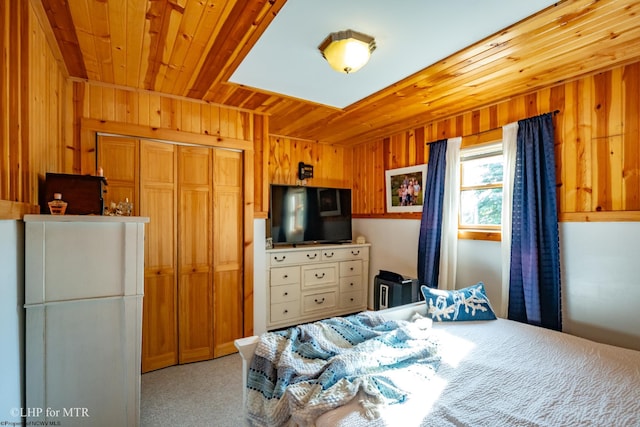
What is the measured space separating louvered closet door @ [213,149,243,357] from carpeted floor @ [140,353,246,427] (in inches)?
11.5

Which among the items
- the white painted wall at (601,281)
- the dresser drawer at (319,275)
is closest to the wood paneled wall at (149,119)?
the dresser drawer at (319,275)

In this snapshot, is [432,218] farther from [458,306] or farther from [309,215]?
[309,215]

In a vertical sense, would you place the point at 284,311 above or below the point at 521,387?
below

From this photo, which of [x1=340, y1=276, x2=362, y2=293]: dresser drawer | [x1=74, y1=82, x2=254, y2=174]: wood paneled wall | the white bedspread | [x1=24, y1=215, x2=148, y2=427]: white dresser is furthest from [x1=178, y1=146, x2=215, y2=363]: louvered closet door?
the white bedspread

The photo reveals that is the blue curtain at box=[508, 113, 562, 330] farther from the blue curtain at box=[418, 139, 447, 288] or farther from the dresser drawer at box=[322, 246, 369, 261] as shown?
the dresser drawer at box=[322, 246, 369, 261]

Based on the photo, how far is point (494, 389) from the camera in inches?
52.8

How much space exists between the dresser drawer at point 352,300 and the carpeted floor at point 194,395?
1.56 metres

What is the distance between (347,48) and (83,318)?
206 cm

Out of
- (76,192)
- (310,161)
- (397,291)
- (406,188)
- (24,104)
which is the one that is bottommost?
(397,291)

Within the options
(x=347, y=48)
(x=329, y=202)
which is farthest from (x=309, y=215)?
(x=347, y=48)

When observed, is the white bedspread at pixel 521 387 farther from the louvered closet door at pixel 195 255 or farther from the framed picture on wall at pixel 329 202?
the framed picture on wall at pixel 329 202

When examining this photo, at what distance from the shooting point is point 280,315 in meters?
3.39

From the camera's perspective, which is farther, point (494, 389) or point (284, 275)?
point (284, 275)

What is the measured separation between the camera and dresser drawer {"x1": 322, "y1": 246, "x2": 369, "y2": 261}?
3730 millimetres
